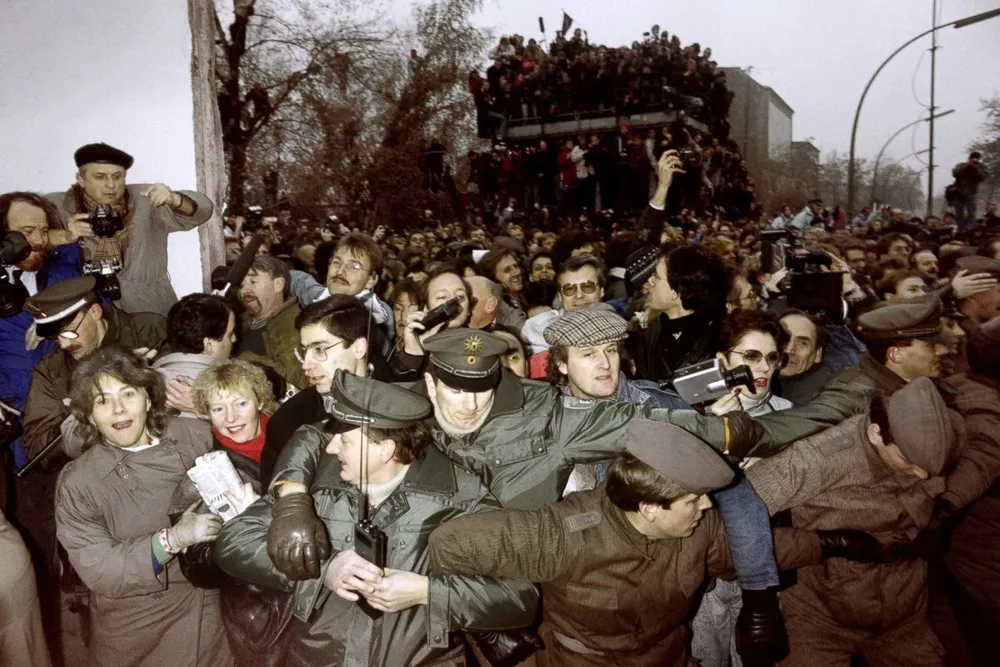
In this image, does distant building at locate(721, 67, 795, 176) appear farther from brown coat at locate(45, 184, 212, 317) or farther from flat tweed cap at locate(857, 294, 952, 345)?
brown coat at locate(45, 184, 212, 317)

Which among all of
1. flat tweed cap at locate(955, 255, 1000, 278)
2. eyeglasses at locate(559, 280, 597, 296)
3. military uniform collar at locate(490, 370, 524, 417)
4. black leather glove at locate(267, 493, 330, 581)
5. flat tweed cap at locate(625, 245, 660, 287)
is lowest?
black leather glove at locate(267, 493, 330, 581)

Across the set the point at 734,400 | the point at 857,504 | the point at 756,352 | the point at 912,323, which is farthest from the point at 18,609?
the point at 912,323

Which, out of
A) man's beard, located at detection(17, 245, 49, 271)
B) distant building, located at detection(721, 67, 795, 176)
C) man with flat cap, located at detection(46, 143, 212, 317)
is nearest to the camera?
man's beard, located at detection(17, 245, 49, 271)

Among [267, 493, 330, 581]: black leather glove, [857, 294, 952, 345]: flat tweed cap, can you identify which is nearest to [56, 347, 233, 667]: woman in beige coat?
[267, 493, 330, 581]: black leather glove

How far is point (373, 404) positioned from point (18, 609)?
65.1 inches

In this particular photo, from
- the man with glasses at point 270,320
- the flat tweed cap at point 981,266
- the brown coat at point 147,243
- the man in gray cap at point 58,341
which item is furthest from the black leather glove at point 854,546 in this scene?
the brown coat at point 147,243

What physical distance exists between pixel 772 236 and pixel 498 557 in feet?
11.2

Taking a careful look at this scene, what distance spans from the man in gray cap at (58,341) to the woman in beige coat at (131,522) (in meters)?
0.62

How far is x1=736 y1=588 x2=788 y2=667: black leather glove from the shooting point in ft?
8.36

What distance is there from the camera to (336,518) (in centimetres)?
227

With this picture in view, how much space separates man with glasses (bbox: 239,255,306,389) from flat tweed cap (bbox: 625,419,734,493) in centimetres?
231

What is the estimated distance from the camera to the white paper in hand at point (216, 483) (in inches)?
98.0

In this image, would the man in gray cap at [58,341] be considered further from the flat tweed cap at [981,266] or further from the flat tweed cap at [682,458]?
the flat tweed cap at [981,266]

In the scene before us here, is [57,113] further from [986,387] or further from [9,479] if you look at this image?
[986,387]
